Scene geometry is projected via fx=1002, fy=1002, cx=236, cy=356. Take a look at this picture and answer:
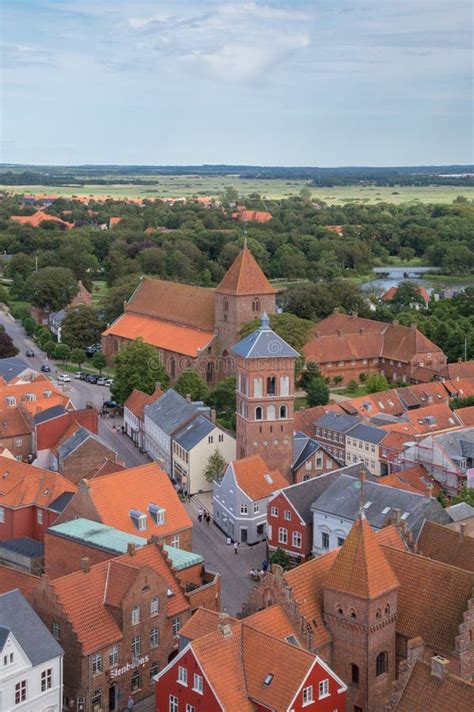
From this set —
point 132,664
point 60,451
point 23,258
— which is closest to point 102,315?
point 23,258

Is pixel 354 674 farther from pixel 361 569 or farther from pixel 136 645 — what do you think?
pixel 136 645

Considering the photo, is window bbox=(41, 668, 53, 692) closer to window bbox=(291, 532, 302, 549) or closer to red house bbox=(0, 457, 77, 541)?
red house bbox=(0, 457, 77, 541)

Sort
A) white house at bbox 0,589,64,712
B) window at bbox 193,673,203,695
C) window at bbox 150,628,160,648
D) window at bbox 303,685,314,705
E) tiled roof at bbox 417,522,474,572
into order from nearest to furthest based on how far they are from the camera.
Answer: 1. window at bbox 303,685,314,705
2. window at bbox 193,673,203,695
3. white house at bbox 0,589,64,712
4. window at bbox 150,628,160,648
5. tiled roof at bbox 417,522,474,572

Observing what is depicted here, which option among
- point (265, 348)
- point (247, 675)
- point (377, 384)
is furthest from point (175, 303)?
point (247, 675)

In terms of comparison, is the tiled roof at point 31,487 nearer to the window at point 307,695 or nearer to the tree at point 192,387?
the window at point 307,695

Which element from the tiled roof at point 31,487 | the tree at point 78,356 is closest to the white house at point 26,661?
the tiled roof at point 31,487

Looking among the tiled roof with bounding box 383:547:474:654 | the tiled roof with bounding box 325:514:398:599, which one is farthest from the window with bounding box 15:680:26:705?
the tiled roof with bounding box 383:547:474:654
